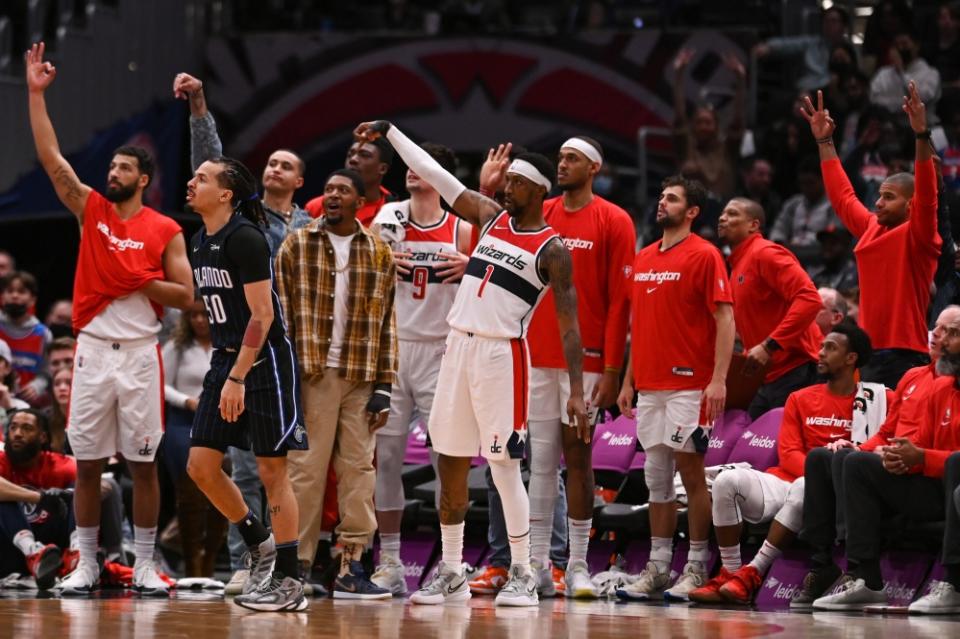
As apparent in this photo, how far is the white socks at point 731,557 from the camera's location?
28.0ft

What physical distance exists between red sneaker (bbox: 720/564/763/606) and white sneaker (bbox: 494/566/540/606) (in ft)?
3.30

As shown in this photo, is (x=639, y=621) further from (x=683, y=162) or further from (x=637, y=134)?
(x=637, y=134)

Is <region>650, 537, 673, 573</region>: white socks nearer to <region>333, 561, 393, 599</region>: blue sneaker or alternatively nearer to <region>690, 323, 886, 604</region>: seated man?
<region>690, 323, 886, 604</region>: seated man

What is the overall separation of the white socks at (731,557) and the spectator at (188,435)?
3468mm

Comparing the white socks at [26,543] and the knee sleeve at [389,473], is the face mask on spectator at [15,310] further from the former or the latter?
the knee sleeve at [389,473]

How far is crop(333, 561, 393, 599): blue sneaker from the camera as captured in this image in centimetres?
850

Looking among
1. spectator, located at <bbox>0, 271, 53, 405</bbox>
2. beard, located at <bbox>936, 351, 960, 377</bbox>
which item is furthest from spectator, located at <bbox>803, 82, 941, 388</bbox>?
spectator, located at <bbox>0, 271, 53, 405</bbox>

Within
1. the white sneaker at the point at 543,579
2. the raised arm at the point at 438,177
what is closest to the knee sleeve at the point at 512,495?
the white sneaker at the point at 543,579

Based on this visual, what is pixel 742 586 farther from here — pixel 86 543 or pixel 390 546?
pixel 86 543

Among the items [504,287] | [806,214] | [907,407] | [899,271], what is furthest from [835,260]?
[504,287]

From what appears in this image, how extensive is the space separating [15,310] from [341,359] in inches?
168

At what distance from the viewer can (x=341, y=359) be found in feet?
28.2

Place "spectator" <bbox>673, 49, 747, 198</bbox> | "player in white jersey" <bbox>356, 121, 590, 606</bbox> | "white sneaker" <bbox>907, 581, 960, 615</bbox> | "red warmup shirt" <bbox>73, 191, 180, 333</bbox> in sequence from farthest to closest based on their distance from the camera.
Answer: "spectator" <bbox>673, 49, 747, 198</bbox> < "red warmup shirt" <bbox>73, 191, 180, 333</bbox> < "player in white jersey" <bbox>356, 121, 590, 606</bbox> < "white sneaker" <bbox>907, 581, 960, 615</bbox>

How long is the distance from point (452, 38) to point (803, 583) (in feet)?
30.8
